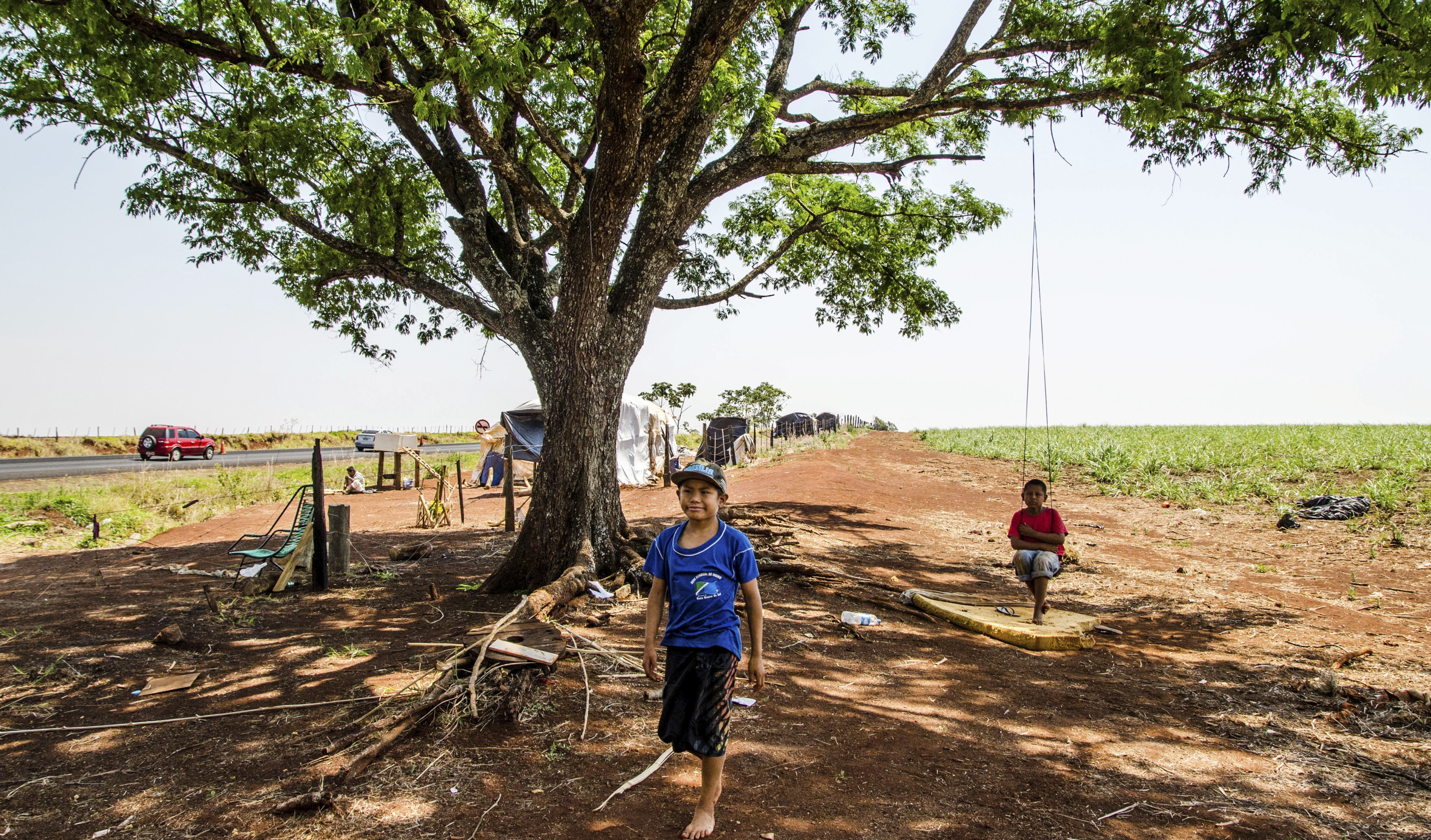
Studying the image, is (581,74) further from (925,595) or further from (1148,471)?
(1148,471)

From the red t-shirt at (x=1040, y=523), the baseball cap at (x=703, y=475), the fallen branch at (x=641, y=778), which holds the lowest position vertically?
the fallen branch at (x=641, y=778)

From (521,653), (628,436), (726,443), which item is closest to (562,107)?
(521,653)

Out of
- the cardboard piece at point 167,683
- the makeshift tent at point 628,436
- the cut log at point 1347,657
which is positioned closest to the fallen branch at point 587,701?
the cardboard piece at point 167,683

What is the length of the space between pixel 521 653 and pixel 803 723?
1.72 m

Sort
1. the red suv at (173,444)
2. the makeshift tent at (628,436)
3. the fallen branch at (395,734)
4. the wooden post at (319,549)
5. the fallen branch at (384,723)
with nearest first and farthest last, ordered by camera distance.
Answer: the fallen branch at (395,734), the fallen branch at (384,723), the wooden post at (319,549), the makeshift tent at (628,436), the red suv at (173,444)

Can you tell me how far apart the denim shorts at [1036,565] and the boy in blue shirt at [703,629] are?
12.7 ft

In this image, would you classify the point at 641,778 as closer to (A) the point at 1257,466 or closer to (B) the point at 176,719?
(B) the point at 176,719

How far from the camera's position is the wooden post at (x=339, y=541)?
27.7 ft

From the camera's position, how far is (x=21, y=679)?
202 inches

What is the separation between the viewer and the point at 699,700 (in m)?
2.99

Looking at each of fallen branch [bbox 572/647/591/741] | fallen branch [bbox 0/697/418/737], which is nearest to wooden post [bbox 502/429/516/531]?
fallen branch [bbox 572/647/591/741]

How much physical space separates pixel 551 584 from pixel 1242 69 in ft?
25.1

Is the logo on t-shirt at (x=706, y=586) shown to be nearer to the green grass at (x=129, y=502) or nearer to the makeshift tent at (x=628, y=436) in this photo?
the green grass at (x=129, y=502)

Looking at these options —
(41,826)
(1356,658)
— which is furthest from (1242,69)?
(41,826)
